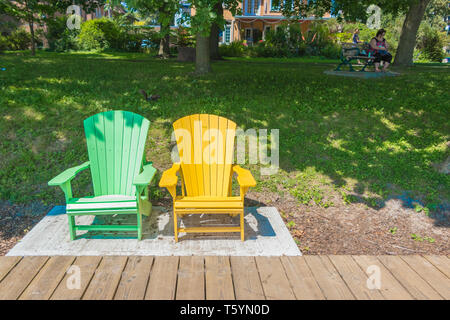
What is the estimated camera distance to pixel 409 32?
37.4ft

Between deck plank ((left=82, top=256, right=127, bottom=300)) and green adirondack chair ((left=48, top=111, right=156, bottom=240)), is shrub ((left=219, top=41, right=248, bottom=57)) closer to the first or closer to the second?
green adirondack chair ((left=48, top=111, right=156, bottom=240))

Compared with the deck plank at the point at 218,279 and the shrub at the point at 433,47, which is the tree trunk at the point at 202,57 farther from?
the shrub at the point at 433,47

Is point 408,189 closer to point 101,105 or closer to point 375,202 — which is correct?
point 375,202

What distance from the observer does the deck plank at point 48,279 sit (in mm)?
2495

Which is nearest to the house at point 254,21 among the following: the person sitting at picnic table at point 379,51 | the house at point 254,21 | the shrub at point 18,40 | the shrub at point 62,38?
the house at point 254,21

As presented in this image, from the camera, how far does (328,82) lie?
8.40 metres

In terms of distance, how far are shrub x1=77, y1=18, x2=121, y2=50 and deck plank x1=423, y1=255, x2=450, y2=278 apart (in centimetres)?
1910

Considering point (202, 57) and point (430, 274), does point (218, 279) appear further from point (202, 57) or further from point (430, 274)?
point (202, 57)

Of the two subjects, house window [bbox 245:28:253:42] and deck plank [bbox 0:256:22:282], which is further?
house window [bbox 245:28:253:42]

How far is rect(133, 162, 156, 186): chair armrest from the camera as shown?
316 cm

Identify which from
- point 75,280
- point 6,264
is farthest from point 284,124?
point 6,264

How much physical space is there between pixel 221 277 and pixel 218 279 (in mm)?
37

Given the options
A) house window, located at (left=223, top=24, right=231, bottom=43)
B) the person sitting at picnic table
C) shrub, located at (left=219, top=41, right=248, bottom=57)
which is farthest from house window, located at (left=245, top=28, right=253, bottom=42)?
the person sitting at picnic table

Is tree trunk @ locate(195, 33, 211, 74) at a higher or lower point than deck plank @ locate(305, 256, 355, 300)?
higher
